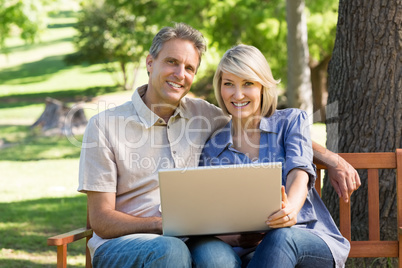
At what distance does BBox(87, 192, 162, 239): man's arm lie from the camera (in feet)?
10.1


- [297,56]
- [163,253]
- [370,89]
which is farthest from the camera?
[297,56]

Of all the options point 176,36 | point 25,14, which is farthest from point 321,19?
point 176,36

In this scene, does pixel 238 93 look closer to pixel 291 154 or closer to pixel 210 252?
pixel 291 154

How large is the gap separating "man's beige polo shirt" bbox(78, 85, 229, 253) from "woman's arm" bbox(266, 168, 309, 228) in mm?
603

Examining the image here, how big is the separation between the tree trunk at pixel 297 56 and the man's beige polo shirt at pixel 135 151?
870cm

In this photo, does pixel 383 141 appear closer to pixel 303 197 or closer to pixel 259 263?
pixel 303 197

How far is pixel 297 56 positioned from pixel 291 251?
1047cm

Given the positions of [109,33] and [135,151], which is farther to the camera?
[109,33]

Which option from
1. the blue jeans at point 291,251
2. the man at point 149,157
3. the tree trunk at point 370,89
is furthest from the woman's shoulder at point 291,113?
the tree trunk at point 370,89

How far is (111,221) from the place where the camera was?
3.10 metres

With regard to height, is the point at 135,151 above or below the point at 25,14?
below

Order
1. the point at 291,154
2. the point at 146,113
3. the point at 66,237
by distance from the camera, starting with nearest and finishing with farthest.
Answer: the point at 66,237
the point at 291,154
the point at 146,113

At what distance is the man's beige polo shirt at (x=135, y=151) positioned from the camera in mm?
3195

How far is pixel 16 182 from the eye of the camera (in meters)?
9.05
